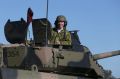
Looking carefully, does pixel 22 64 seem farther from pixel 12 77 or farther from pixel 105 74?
pixel 105 74

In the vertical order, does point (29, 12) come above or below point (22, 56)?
above

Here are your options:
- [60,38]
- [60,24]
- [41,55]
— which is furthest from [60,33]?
[41,55]

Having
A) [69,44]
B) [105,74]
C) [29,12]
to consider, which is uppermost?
[29,12]

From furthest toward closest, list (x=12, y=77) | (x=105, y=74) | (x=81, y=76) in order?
(x=105, y=74) → (x=81, y=76) → (x=12, y=77)

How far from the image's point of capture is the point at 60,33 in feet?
48.0

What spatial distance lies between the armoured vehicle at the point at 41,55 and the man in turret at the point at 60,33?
0.92ft

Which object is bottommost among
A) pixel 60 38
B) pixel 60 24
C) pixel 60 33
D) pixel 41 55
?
pixel 41 55

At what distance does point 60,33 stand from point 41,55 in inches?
72.8

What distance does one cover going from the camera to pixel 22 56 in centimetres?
1297

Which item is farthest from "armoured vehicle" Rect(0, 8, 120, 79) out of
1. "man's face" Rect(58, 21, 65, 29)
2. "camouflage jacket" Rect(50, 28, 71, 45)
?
"man's face" Rect(58, 21, 65, 29)

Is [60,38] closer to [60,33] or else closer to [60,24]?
[60,33]

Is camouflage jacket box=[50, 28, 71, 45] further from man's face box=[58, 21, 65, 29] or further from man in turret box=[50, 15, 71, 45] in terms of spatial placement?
man's face box=[58, 21, 65, 29]

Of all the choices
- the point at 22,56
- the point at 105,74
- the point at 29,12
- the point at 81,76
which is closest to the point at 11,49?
the point at 22,56

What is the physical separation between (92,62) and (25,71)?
111 inches
